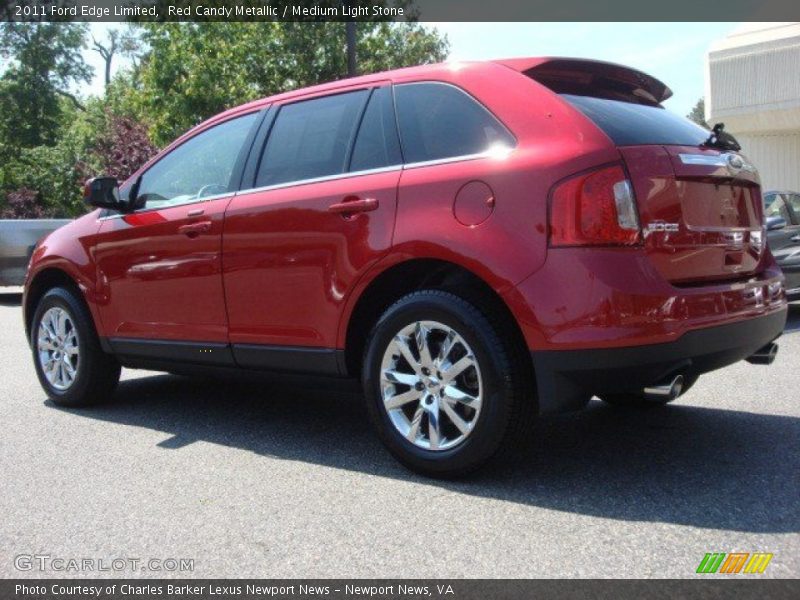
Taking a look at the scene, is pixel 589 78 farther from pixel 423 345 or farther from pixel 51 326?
pixel 51 326

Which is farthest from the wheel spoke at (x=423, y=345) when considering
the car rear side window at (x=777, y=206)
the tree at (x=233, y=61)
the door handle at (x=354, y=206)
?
the tree at (x=233, y=61)

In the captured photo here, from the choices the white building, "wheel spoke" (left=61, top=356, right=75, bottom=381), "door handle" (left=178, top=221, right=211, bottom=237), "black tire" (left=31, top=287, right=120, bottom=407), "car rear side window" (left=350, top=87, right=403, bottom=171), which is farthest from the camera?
the white building

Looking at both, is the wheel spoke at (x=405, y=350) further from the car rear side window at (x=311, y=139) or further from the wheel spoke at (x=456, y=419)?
the car rear side window at (x=311, y=139)

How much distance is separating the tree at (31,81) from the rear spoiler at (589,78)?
4786 cm

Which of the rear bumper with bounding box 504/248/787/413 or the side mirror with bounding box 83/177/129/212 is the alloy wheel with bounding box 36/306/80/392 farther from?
the rear bumper with bounding box 504/248/787/413

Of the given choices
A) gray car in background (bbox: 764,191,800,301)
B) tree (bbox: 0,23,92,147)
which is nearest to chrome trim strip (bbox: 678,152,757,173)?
gray car in background (bbox: 764,191,800,301)

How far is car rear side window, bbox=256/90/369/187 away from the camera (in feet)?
14.0

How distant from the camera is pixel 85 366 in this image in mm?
5492

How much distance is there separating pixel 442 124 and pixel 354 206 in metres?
0.54

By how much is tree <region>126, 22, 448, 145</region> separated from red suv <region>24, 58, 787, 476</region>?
18.3 metres

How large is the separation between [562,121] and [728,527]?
168 centimetres

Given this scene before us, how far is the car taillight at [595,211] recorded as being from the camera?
3.31 meters

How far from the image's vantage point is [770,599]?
256 centimetres

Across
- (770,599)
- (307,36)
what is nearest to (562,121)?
(770,599)
